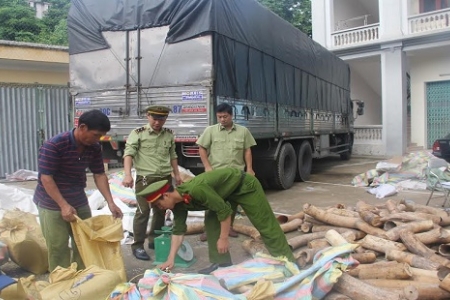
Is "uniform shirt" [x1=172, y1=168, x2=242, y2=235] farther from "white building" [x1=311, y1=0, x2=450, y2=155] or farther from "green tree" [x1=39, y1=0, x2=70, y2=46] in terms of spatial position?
"green tree" [x1=39, y1=0, x2=70, y2=46]

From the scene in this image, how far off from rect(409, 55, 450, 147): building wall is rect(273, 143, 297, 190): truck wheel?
28.3 ft

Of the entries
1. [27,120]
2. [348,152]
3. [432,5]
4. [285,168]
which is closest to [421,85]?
[432,5]

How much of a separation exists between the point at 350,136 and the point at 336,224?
9.97 meters

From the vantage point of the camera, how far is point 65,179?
3318mm

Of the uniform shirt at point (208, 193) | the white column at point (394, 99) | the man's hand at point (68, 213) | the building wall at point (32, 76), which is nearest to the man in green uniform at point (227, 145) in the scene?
the uniform shirt at point (208, 193)

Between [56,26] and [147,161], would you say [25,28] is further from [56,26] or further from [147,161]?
[147,161]

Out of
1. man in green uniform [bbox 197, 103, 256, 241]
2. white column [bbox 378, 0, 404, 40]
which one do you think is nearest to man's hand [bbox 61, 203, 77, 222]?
man in green uniform [bbox 197, 103, 256, 241]

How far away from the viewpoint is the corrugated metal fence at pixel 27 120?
985cm

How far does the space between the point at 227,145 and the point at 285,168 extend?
3.84 metres

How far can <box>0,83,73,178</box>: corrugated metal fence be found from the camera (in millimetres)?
9852

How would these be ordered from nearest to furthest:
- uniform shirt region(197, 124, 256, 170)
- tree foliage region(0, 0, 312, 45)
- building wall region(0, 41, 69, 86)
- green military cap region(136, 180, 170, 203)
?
1. green military cap region(136, 180, 170, 203)
2. uniform shirt region(197, 124, 256, 170)
3. building wall region(0, 41, 69, 86)
4. tree foliage region(0, 0, 312, 45)

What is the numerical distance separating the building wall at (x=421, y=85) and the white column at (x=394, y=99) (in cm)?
58

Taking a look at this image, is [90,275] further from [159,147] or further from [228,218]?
[159,147]

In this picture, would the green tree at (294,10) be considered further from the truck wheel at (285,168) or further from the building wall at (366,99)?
the truck wheel at (285,168)
